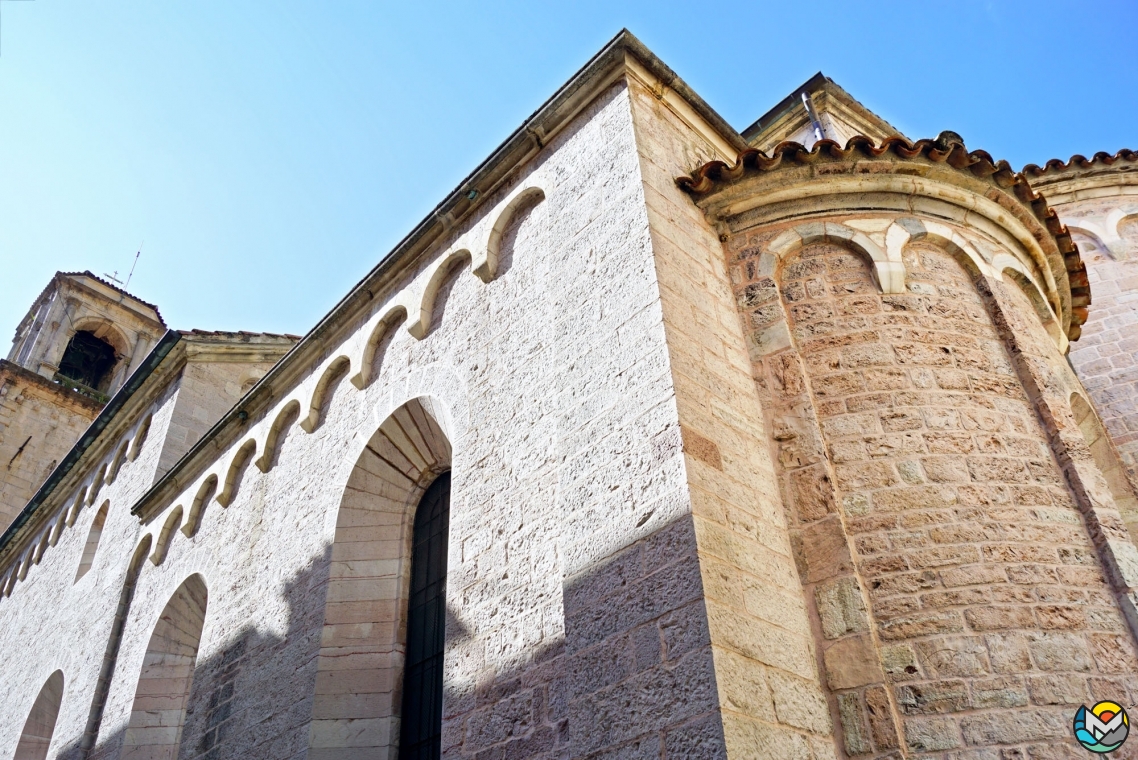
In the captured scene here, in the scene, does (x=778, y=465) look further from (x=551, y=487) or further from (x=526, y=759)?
(x=526, y=759)

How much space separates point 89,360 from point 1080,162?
19.2m

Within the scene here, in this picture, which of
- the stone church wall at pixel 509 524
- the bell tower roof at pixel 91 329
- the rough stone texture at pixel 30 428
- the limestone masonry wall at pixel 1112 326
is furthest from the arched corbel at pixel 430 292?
the bell tower roof at pixel 91 329

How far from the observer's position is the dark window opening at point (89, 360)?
19.6 metres

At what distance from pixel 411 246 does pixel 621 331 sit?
2.87m

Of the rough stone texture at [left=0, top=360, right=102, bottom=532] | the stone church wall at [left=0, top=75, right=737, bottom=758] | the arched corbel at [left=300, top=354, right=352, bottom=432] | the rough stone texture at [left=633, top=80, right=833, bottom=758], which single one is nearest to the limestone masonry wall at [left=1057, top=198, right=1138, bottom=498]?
the rough stone texture at [left=633, top=80, right=833, bottom=758]

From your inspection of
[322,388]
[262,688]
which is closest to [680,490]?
[262,688]

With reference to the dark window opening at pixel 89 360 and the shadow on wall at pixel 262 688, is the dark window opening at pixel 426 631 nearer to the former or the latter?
the shadow on wall at pixel 262 688

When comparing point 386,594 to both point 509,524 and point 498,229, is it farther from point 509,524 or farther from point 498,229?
point 498,229

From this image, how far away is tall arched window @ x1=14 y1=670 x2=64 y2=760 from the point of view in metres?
9.20

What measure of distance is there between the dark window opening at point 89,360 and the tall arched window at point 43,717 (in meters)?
11.7

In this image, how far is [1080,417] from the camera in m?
5.28

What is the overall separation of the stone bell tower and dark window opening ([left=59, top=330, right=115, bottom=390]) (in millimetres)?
20

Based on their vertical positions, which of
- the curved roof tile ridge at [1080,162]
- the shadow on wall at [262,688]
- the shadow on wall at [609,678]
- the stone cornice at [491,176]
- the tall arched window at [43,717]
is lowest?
the shadow on wall at [609,678]

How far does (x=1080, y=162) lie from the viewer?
8766 mm
